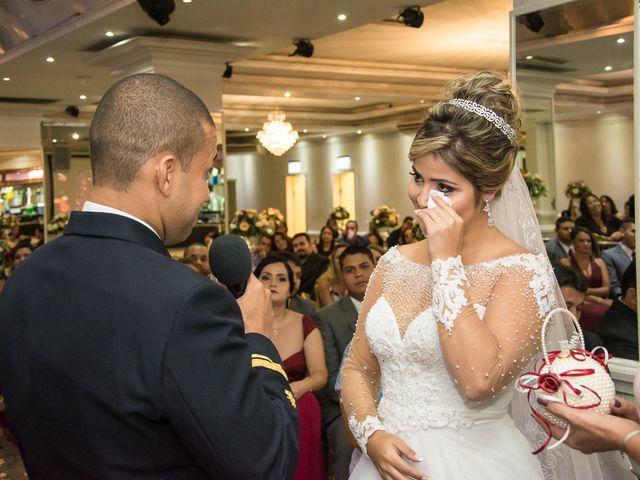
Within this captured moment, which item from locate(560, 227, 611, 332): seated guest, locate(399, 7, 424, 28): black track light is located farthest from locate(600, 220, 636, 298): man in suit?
locate(399, 7, 424, 28): black track light

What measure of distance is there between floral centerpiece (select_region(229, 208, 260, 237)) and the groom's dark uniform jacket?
762 cm

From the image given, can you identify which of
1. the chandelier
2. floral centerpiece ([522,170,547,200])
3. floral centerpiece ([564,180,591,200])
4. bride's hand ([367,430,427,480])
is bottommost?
bride's hand ([367,430,427,480])

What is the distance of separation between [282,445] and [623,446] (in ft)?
2.34

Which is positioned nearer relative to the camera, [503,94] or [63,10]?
[503,94]

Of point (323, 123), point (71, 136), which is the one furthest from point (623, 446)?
point (323, 123)

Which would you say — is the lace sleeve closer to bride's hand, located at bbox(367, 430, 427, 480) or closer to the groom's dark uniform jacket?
bride's hand, located at bbox(367, 430, 427, 480)

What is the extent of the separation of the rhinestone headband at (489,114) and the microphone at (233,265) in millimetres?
783

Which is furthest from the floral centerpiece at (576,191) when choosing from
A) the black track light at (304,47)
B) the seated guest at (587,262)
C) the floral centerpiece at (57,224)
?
the floral centerpiece at (57,224)

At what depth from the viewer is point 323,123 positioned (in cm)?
1709

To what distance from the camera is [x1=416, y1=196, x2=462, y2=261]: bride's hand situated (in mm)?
1943

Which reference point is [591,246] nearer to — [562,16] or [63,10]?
[562,16]

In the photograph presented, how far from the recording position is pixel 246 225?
9031mm

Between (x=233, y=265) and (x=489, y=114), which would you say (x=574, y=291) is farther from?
(x=233, y=265)

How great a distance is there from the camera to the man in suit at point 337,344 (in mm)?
4316
